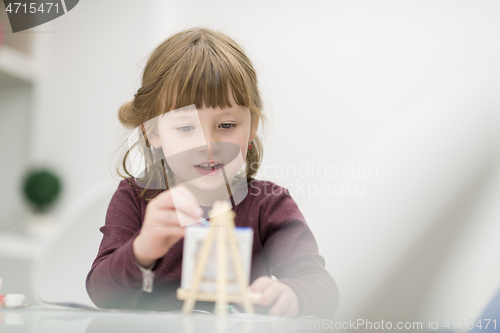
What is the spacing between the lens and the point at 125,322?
29cm

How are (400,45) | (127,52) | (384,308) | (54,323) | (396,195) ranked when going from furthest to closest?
(127,52), (400,45), (396,195), (384,308), (54,323)

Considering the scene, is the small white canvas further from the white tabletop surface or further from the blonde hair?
the blonde hair

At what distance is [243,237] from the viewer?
30 centimetres

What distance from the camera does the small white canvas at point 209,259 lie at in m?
0.29

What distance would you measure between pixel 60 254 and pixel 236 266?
42cm

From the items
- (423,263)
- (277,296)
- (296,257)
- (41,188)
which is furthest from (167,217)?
(41,188)

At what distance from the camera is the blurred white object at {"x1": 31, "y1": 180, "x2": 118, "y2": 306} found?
60 centimetres

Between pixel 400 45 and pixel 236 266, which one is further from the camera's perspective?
pixel 400 45

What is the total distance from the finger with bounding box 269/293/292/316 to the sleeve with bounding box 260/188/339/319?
0.03 m

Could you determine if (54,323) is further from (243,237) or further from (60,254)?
(60,254)

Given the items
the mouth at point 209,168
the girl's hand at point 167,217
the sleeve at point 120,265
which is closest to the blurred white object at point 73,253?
the sleeve at point 120,265

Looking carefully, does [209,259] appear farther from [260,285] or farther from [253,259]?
[253,259]

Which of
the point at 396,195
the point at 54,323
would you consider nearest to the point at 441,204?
the point at 396,195

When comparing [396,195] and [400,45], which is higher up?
[400,45]
